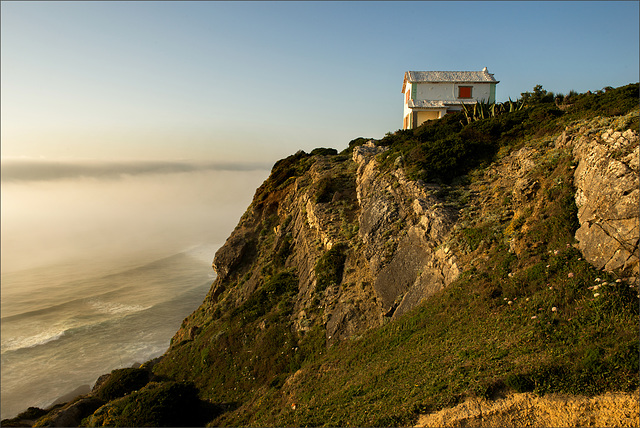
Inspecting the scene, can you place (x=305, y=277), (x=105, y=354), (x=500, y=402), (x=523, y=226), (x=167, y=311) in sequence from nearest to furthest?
(x=500, y=402) → (x=523, y=226) → (x=305, y=277) → (x=105, y=354) → (x=167, y=311)

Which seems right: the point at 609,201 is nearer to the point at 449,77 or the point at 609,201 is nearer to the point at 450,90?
the point at 450,90

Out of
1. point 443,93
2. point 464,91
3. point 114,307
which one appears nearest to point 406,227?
point 443,93

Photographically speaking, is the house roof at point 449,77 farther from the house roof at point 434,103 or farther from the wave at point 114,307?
the wave at point 114,307

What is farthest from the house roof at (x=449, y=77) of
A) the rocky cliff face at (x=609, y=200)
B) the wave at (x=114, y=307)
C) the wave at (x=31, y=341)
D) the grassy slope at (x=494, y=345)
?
the wave at (x=31, y=341)

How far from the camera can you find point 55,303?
220 ft

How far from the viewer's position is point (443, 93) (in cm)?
4094

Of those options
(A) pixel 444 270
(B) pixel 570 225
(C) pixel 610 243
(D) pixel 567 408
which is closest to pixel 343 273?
(A) pixel 444 270

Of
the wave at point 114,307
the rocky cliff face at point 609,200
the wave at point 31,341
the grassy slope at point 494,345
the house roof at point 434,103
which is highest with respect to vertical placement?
the house roof at point 434,103

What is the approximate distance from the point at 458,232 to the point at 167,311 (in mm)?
54461

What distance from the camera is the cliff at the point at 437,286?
10.3 metres

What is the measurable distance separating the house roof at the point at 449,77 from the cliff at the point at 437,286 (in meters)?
12.6

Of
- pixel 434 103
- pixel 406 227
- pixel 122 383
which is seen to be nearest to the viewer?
pixel 406 227

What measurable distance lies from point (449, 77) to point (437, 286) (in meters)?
31.5

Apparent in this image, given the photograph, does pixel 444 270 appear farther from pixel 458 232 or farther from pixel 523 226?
pixel 523 226
